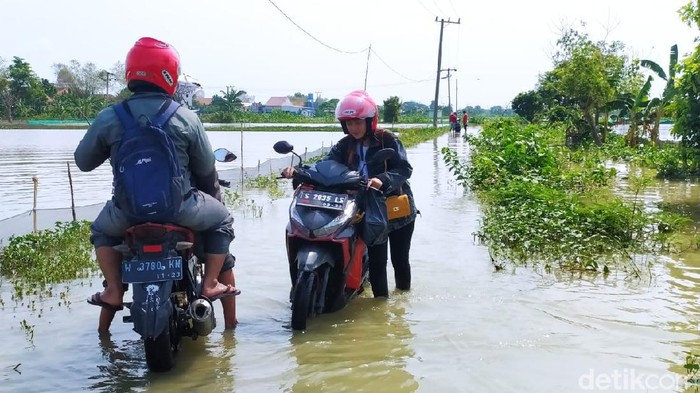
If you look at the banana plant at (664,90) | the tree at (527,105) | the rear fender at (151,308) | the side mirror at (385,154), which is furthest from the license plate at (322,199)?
the tree at (527,105)

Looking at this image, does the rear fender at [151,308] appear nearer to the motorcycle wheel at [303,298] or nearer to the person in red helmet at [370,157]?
the motorcycle wheel at [303,298]

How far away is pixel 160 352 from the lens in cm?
377

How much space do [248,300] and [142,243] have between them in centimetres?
211

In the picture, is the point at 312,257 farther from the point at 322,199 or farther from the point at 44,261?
the point at 44,261

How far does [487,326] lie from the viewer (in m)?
4.76

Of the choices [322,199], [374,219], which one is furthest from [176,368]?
[374,219]

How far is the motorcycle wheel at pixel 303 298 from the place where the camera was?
14.6 ft

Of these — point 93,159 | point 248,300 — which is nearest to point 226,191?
point 248,300

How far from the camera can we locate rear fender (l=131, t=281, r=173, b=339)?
11.5 ft

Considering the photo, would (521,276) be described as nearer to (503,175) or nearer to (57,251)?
(57,251)

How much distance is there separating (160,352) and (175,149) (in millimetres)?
1114

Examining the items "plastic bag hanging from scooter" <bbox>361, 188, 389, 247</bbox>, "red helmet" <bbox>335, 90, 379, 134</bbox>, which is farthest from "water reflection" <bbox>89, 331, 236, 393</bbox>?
"red helmet" <bbox>335, 90, 379, 134</bbox>

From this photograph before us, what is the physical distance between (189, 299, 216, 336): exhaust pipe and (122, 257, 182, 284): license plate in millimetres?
346

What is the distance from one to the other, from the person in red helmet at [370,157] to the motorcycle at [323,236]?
0.18 m
